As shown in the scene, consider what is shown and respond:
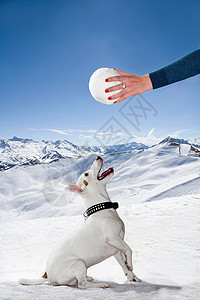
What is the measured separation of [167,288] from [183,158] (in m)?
15.8

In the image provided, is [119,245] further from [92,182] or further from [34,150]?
[34,150]

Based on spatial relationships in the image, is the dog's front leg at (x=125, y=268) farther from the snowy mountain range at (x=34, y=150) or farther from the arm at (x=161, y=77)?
the snowy mountain range at (x=34, y=150)

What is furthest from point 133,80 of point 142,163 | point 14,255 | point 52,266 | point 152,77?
point 142,163

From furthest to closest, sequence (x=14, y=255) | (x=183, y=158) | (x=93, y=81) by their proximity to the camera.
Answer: (x=183, y=158)
(x=14, y=255)
(x=93, y=81)

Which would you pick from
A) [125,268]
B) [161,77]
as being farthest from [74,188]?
[161,77]

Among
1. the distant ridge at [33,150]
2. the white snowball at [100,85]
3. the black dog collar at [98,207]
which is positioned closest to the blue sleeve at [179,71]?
the white snowball at [100,85]

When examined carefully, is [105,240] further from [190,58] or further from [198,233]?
[198,233]

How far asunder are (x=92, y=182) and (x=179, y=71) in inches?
43.7

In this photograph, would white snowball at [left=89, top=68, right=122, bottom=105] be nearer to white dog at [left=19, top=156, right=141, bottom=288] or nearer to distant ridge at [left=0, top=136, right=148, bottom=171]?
white dog at [left=19, top=156, right=141, bottom=288]

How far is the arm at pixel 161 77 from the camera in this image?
48.8 inches

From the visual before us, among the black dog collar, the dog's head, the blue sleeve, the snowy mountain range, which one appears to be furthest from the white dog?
the snowy mountain range

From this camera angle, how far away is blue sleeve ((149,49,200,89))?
4.07ft

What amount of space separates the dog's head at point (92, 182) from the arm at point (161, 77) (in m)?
0.78

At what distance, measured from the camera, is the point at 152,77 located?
130 centimetres
